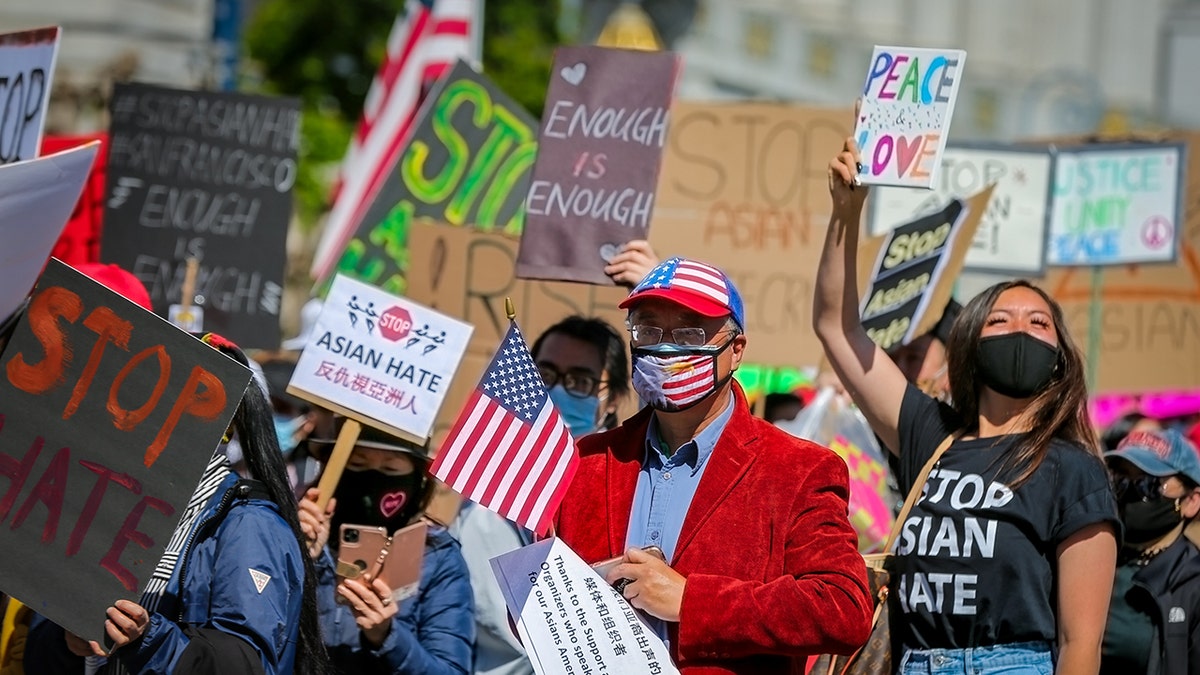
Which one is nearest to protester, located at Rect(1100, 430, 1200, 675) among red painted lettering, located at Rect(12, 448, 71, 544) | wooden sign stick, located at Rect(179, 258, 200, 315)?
red painted lettering, located at Rect(12, 448, 71, 544)

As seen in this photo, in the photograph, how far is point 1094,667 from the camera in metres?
3.99

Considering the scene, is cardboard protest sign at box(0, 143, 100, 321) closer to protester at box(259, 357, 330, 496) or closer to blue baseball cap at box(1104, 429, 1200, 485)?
protester at box(259, 357, 330, 496)

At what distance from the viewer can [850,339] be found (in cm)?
447

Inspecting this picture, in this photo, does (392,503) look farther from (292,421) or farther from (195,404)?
(292,421)

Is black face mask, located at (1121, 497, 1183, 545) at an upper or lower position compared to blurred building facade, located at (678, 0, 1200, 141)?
lower

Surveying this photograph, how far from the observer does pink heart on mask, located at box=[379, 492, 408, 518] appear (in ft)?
15.9

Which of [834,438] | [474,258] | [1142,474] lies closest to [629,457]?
[1142,474]

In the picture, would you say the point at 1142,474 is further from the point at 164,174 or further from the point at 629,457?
the point at 164,174

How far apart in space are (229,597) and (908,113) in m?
2.13

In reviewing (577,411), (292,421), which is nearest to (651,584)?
(577,411)

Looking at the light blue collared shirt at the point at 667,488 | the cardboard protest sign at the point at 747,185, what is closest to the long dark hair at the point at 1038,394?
the light blue collared shirt at the point at 667,488

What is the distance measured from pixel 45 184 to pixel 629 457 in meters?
1.34

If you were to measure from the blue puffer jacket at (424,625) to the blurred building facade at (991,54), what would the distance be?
20.8 m

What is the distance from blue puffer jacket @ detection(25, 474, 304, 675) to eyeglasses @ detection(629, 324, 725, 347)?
91 cm
